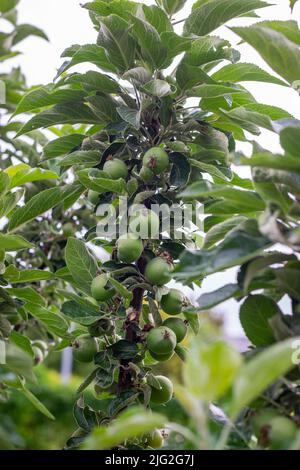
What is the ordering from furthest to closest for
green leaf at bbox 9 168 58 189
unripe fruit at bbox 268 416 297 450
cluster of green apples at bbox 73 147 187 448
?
green leaf at bbox 9 168 58 189 → cluster of green apples at bbox 73 147 187 448 → unripe fruit at bbox 268 416 297 450

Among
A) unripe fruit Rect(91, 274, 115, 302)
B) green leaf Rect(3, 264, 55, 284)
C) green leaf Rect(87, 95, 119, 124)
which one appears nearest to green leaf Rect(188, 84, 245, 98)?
green leaf Rect(87, 95, 119, 124)

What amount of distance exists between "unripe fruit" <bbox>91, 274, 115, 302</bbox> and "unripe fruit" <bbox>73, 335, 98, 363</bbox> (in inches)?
4.0

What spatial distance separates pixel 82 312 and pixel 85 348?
7 centimetres

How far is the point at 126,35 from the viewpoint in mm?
1202

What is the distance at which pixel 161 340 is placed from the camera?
108 cm

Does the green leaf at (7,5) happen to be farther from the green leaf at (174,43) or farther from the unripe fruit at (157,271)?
the unripe fruit at (157,271)

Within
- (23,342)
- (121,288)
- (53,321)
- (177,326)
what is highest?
(121,288)

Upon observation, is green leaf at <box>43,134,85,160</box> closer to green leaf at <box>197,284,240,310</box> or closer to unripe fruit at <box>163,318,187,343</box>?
unripe fruit at <box>163,318,187,343</box>

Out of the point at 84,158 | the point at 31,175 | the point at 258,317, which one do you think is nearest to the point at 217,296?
the point at 258,317

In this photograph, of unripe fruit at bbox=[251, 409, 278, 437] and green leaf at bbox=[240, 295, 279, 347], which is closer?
unripe fruit at bbox=[251, 409, 278, 437]

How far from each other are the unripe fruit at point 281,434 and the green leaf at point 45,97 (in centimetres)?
86

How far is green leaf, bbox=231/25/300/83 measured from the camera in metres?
0.87

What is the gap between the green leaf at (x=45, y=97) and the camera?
4.29ft

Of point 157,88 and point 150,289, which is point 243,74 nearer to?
point 157,88
